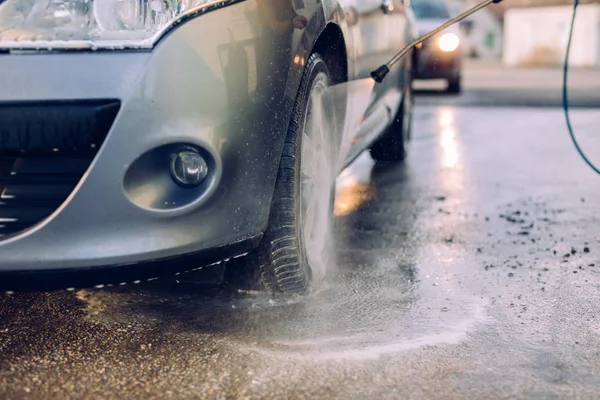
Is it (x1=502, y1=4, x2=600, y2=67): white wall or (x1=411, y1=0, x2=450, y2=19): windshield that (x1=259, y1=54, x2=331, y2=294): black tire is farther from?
(x1=502, y1=4, x2=600, y2=67): white wall

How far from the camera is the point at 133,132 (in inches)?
101

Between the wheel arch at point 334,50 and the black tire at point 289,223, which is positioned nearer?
the black tire at point 289,223

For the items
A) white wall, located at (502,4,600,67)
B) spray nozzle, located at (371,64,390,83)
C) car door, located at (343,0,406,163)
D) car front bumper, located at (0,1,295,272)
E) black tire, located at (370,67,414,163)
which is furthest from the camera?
white wall, located at (502,4,600,67)

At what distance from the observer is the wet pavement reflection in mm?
2582

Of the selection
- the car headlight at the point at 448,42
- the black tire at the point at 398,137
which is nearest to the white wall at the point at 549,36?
the car headlight at the point at 448,42

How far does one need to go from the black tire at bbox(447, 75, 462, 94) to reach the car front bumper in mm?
11275

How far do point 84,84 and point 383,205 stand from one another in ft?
9.91

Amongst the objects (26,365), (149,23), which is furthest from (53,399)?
(149,23)

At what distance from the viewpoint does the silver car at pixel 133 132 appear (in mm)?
2568

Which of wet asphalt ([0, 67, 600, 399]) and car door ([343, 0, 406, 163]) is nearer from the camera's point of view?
wet asphalt ([0, 67, 600, 399])

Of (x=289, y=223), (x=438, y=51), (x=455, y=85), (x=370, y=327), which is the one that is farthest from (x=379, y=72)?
(x=455, y=85)

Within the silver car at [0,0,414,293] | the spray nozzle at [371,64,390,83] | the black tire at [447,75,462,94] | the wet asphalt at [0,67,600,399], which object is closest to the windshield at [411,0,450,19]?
the black tire at [447,75,462,94]

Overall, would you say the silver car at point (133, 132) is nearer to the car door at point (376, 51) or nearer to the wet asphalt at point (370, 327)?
the wet asphalt at point (370, 327)

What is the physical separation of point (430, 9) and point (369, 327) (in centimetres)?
1160
